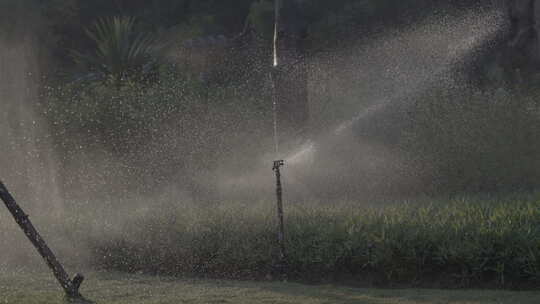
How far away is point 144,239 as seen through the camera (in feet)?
23.8

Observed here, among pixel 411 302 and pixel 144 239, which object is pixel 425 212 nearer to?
pixel 411 302

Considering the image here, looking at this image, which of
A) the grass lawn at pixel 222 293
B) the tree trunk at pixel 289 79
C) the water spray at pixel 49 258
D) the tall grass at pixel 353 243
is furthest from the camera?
the tree trunk at pixel 289 79

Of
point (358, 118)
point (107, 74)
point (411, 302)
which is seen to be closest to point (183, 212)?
point (411, 302)

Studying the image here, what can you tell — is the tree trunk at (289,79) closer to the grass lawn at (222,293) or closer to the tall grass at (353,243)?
the tall grass at (353,243)

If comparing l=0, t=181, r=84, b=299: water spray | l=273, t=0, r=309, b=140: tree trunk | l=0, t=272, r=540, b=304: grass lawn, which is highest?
l=273, t=0, r=309, b=140: tree trunk

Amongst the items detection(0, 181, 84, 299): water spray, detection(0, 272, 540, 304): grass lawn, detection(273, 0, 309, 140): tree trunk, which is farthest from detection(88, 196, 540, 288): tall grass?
detection(273, 0, 309, 140): tree trunk

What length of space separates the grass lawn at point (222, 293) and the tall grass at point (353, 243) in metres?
0.31

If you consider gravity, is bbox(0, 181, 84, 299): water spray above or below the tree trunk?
below

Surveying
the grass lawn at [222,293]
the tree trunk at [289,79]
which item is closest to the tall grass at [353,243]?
the grass lawn at [222,293]

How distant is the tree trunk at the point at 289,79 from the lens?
10617 millimetres

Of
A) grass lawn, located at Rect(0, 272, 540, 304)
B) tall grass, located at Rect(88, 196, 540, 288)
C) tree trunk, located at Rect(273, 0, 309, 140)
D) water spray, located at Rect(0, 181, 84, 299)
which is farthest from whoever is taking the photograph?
tree trunk, located at Rect(273, 0, 309, 140)

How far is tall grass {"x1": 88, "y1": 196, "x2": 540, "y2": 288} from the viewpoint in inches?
231

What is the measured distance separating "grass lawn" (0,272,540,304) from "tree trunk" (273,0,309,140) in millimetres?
4550

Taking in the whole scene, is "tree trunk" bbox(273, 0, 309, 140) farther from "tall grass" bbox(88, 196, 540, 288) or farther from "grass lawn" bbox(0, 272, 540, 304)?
"grass lawn" bbox(0, 272, 540, 304)
